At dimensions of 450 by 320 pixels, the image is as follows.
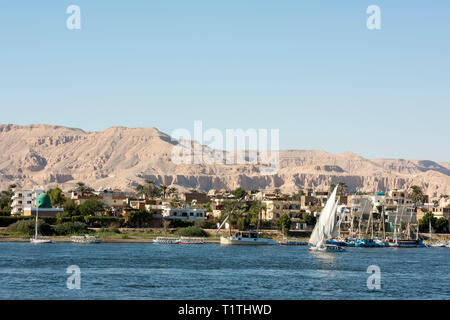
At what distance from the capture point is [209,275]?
173 ft

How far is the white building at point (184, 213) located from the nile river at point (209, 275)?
37.0m

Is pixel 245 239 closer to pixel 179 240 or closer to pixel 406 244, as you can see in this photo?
pixel 179 240

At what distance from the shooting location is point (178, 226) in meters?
112

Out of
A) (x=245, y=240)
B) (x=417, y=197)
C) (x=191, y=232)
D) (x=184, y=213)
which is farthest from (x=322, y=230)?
(x=417, y=197)

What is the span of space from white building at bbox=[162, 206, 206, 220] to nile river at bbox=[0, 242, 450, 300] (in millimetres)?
37027

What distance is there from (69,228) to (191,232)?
1856 cm

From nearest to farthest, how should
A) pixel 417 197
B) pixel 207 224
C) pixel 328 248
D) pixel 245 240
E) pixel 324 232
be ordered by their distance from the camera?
pixel 328 248 → pixel 324 232 → pixel 245 240 → pixel 207 224 → pixel 417 197

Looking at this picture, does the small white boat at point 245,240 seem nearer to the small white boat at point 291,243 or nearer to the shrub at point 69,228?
the small white boat at point 291,243

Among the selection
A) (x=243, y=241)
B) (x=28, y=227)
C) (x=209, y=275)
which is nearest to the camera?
(x=209, y=275)

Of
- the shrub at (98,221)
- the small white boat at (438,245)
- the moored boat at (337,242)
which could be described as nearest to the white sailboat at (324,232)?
the moored boat at (337,242)

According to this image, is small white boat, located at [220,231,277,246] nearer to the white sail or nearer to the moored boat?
the moored boat

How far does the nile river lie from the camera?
41906 mm

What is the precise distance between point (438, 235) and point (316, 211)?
20.9 metres
